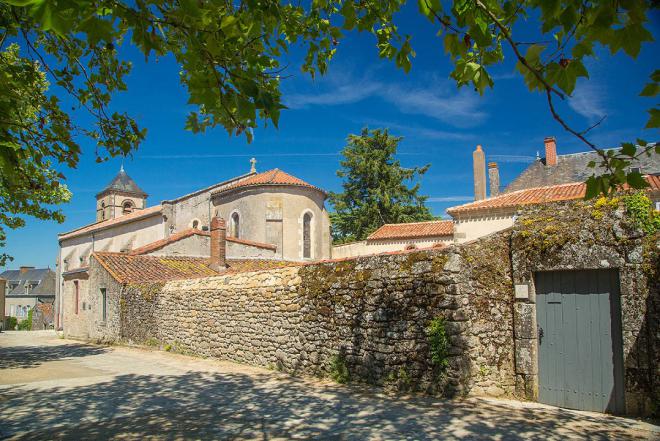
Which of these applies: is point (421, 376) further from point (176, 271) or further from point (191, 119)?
point (176, 271)

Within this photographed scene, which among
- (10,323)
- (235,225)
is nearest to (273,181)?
(235,225)

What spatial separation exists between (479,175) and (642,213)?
26470mm

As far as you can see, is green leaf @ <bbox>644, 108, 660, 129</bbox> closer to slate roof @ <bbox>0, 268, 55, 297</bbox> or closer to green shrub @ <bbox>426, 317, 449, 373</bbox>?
green shrub @ <bbox>426, 317, 449, 373</bbox>

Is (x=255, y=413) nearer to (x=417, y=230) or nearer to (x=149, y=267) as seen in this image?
(x=149, y=267)

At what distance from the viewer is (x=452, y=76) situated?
13.9 feet

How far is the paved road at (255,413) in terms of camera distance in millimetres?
5809

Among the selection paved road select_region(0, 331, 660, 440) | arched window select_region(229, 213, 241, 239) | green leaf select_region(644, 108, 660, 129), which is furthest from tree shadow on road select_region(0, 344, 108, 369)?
green leaf select_region(644, 108, 660, 129)

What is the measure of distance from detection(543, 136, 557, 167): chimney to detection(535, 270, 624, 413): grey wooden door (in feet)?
85.7

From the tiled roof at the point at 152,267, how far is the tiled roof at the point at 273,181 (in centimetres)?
807

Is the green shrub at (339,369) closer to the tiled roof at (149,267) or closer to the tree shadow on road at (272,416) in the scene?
the tree shadow on road at (272,416)

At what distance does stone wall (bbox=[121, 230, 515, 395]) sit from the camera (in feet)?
24.8

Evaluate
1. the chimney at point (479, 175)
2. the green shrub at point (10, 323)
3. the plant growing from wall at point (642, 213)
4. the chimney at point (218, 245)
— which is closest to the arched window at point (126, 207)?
the green shrub at point (10, 323)

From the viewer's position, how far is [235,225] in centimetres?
3050

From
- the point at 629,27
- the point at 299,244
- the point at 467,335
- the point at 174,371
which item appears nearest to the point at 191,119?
the point at 629,27
